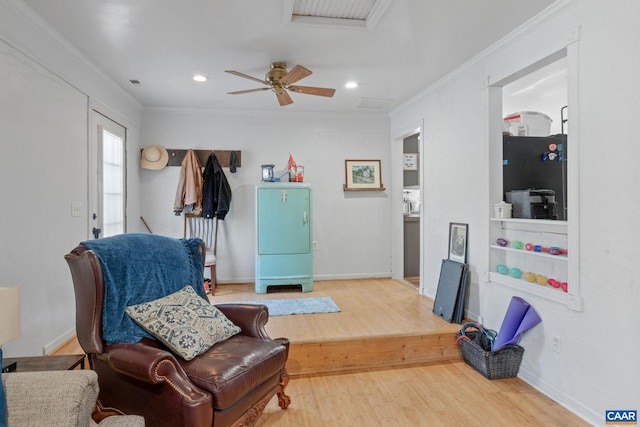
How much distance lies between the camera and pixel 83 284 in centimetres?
180

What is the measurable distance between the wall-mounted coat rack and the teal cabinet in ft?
2.62

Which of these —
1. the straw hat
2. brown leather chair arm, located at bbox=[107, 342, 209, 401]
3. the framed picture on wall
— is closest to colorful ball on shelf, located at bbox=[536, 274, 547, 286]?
the framed picture on wall

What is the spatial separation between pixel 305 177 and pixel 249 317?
304 cm

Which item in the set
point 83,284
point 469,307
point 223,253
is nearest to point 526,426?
point 469,307

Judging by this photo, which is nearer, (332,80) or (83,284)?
(83,284)

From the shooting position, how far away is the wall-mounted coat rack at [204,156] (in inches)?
184

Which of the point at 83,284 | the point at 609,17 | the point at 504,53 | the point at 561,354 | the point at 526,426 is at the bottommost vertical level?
the point at 526,426

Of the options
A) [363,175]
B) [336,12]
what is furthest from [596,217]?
[363,175]

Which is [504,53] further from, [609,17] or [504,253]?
[504,253]

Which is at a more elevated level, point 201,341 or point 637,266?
point 637,266

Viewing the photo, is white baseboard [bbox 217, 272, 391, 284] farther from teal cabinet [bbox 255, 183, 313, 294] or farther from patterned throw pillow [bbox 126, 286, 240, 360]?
patterned throw pillow [bbox 126, 286, 240, 360]

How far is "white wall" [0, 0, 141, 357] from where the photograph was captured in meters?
2.19

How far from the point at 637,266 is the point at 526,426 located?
1091 mm

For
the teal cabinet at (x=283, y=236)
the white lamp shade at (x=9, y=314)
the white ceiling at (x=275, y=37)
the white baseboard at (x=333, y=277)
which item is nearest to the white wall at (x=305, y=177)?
the white baseboard at (x=333, y=277)
